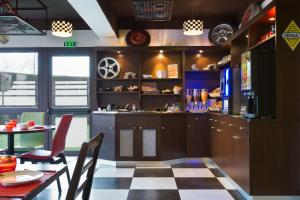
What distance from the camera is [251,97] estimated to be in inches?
161

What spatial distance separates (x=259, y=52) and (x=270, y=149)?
1.14m

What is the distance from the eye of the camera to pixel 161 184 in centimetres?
457

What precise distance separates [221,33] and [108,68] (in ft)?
7.63

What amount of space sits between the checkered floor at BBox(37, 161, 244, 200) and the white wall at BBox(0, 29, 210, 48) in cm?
249

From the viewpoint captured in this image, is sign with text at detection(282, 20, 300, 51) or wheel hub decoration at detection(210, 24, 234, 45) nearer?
sign with text at detection(282, 20, 300, 51)

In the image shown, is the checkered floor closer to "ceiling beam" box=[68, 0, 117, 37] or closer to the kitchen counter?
the kitchen counter

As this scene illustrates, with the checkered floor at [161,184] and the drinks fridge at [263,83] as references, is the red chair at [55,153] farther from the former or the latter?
the drinks fridge at [263,83]

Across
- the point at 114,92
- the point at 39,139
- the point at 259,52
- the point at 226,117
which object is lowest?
the point at 39,139

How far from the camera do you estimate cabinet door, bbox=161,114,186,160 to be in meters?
5.98

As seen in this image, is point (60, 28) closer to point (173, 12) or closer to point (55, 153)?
point (173, 12)

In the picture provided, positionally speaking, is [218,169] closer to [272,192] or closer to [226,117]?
[226,117]

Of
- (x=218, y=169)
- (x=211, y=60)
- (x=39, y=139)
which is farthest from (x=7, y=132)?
(x=211, y=60)

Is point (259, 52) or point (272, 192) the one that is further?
point (259, 52)

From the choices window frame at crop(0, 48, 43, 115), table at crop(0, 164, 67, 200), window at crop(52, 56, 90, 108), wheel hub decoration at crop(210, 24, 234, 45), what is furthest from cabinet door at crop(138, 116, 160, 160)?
table at crop(0, 164, 67, 200)
